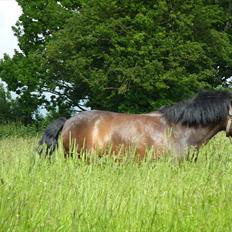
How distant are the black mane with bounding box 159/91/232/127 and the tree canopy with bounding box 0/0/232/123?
18040 millimetres

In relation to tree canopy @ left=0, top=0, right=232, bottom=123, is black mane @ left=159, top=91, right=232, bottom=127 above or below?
below

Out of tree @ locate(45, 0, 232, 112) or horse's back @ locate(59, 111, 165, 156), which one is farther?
tree @ locate(45, 0, 232, 112)

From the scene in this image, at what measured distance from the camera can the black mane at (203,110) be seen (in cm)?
968

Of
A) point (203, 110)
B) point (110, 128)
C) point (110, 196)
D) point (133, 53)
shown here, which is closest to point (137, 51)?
point (133, 53)

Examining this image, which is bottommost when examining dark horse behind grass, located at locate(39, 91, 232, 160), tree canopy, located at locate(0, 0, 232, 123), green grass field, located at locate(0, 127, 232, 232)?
green grass field, located at locate(0, 127, 232, 232)

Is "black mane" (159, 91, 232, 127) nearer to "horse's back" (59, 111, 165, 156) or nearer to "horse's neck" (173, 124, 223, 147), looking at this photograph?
"horse's neck" (173, 124, 223, 147)

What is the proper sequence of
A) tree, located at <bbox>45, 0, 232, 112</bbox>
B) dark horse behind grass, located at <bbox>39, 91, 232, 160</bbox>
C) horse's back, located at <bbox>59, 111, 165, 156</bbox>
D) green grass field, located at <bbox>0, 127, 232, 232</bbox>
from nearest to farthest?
1. green grass field, located at <bbox>0, 127, 232, 232</bbox>
2. dark horse behind grass, located at <bbox>39, 91, 232, 160</bbox>
3. horse's back, located at <bbox>59, 111, 165, 156</bbox>
4. tree, located at <bbox>45, 0, 232, 112</bbox>

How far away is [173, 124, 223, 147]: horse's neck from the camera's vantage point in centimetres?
964

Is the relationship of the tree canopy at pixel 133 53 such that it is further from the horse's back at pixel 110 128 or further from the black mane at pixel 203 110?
the black mane at pixel 203 110

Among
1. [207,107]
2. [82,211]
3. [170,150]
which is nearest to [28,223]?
[82,211]

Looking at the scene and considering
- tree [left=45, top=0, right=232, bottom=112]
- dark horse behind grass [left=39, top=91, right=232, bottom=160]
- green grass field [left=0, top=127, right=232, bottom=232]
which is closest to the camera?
green grass field [left=0, top=127, right=232, bottom=232]

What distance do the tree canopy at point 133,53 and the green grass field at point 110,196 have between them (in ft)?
72.7

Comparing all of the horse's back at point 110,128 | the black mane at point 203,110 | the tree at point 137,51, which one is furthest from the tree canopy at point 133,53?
the black mane at point 203,110

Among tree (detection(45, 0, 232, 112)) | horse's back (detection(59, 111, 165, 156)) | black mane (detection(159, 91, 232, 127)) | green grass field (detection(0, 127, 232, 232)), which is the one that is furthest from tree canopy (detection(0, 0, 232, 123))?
green grass field (detection(0, 127, 232, 232))
